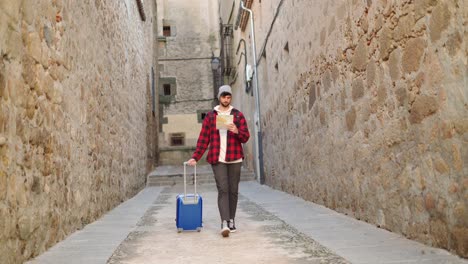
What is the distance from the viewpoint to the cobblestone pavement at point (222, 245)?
2.78 meters

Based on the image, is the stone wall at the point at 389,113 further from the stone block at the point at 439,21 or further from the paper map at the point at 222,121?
the paper map at the point at 222,121

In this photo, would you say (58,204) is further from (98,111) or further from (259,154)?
(259,154)

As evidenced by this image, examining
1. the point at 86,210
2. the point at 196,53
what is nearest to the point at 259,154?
the point at 86,210

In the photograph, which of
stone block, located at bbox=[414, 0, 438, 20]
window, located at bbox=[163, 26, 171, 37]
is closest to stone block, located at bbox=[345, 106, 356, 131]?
stone block, located at bbox=[414, 0, 438, 20]

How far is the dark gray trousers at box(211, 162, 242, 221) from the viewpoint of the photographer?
3.89 meters

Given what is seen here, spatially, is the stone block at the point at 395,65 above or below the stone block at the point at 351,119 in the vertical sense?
above

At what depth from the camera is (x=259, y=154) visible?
37.2 feet

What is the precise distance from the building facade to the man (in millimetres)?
17318

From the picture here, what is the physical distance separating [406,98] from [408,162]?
453 mm

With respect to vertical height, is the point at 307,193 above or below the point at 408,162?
below

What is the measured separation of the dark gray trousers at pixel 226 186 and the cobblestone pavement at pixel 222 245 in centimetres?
21

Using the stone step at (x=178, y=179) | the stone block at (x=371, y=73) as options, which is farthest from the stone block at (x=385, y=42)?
the stone step at (x=178, y=179)

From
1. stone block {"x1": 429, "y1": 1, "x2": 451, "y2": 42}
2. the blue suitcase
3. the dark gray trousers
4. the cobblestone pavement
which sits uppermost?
stone block {"x1": 429, "y1": 1, "x2": 451, "y2": 42}

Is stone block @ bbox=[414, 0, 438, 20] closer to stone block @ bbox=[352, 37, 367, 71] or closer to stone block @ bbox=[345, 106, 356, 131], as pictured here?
stone block @ bbox=[352, 37, 367, 71]
